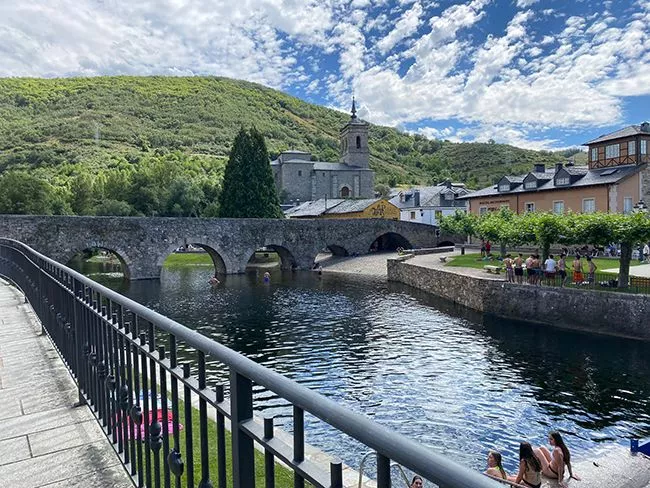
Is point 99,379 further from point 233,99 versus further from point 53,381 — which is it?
point 233,99

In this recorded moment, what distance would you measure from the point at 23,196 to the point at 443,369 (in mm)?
50355

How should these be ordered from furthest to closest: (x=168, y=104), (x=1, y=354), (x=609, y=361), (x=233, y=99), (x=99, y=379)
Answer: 1. (x=233, y=99)
2. (x=168, y=104)
3. (x=609, y=361)
4. (x=1, y=354)
5. (x=99, y=379)

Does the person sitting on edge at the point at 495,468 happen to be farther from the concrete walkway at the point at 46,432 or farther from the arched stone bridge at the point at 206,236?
the arched stone bridge at the point at 206,236

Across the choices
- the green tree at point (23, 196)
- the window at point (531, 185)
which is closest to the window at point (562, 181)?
the window at point (531, 185)

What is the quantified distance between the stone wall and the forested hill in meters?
51.8

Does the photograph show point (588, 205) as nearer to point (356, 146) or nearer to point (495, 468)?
point (495, 468)

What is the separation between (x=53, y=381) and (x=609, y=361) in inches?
648

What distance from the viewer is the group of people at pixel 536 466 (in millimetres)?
8258

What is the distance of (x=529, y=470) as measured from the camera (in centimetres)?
828

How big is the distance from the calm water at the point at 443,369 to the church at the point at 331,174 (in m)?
63.7

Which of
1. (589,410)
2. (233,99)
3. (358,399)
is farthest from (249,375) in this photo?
(233,99)

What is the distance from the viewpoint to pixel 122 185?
69688 mm

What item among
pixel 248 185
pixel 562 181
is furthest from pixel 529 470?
pixel 248 185

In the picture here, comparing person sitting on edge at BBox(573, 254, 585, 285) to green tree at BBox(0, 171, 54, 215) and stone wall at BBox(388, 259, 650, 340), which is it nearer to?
stone wall at BBox(388, 259, 650, 340)
